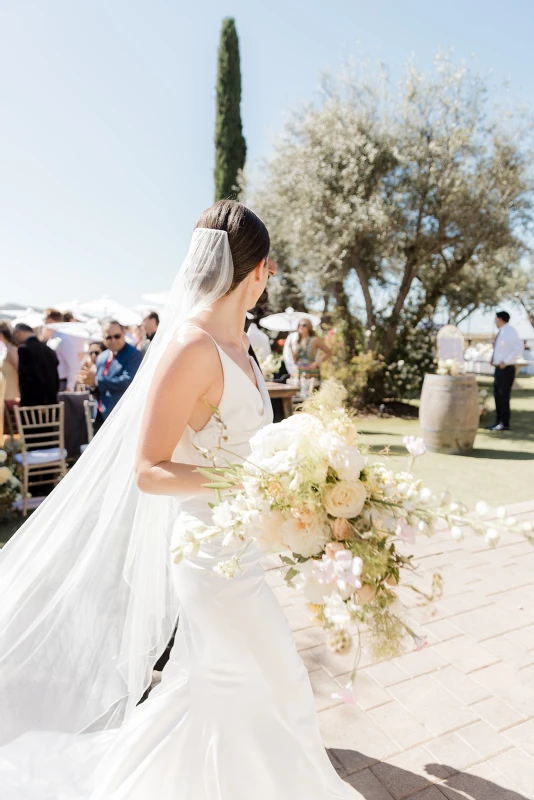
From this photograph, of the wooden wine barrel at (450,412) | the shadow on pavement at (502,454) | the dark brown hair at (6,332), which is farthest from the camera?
the shadow on pavement at (502,454)

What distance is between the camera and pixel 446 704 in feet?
9.42

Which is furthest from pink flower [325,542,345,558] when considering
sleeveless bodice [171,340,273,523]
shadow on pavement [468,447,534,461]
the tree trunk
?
the tree trunk

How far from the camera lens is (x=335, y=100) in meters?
12.9

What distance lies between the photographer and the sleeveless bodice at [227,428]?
1891 mm

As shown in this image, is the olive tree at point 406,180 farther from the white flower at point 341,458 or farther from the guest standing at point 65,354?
the white flower at point 341,458

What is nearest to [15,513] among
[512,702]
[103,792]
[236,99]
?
[103,792]

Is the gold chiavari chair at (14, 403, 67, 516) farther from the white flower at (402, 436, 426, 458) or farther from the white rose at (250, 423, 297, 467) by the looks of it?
the white flower at (402, 436, 426, 458)

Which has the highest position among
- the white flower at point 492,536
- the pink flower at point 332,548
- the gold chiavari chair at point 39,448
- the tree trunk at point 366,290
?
the tree trunk at point 366,290

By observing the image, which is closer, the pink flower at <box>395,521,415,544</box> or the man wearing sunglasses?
the pink flower at <box>395,521,415,544</box>

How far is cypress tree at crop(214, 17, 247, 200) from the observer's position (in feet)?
74.0

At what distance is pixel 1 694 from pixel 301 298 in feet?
66.6

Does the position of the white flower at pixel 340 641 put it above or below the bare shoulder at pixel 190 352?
below

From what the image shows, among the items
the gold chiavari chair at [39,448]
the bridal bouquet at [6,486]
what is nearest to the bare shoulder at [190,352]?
the bridal bouquet at [6,486]

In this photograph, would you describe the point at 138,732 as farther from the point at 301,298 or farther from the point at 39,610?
the point at 301,298
